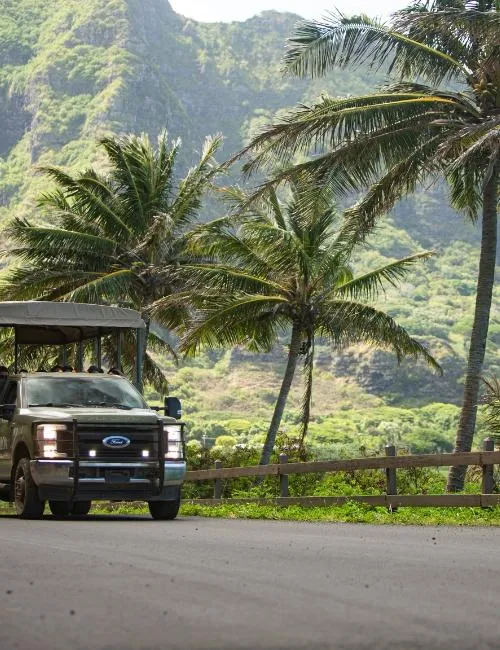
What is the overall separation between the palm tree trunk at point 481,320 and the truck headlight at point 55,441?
10.5m

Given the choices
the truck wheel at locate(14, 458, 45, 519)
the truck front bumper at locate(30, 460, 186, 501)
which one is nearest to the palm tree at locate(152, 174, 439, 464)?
the truck wheel at locate(14, 458, 45, 519)

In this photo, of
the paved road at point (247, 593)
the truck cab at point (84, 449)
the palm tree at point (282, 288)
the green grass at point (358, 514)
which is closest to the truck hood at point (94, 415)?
the truck cab at point (84, 449)

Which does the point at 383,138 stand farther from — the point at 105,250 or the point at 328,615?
the point at 328,615

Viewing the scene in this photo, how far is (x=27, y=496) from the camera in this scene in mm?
18594

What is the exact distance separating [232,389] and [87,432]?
6087 inches

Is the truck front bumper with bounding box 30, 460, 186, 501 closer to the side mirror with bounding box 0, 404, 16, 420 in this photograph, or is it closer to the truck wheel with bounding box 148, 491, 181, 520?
the truck wheel with bounding box 148, 491, 181, 520

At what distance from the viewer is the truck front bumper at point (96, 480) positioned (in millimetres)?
18234

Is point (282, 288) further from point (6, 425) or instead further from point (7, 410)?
point (7, 410)

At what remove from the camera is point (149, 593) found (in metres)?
8.34

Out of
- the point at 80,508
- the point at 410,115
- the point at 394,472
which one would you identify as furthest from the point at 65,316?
the point at 410,115

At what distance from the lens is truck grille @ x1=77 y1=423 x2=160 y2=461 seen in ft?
60.3

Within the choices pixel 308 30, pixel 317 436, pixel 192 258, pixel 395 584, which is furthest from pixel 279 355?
pixel 395 584

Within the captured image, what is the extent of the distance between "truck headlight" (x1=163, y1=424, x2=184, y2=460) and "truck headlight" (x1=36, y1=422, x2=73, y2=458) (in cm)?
136

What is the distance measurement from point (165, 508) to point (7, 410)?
269 centimetres
